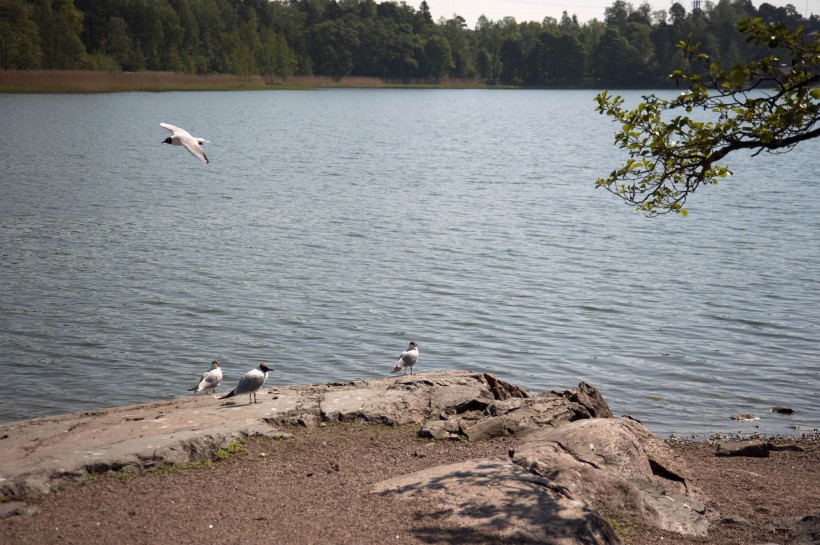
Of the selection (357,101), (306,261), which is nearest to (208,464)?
(306,261)

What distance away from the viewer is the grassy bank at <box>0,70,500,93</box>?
112 m

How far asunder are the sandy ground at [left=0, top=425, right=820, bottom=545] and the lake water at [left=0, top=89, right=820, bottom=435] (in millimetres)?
4634

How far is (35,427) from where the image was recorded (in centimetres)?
1238

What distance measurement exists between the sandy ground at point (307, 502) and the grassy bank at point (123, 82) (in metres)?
113

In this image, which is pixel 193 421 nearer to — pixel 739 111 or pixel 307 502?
pixel 307 502

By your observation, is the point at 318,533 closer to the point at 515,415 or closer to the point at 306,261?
the point at 515,415

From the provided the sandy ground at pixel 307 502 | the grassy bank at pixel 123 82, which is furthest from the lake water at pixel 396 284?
the grassy bank at pixel 123 82

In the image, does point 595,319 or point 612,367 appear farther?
point 595,319

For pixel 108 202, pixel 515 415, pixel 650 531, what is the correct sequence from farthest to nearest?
pixel 108 202
pixel 515 415
pixel 650 531

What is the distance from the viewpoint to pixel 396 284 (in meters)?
26.1

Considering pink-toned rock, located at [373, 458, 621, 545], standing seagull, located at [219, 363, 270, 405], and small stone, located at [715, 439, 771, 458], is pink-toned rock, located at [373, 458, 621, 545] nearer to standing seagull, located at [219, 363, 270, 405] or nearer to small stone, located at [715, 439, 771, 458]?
standing seagull, located at [219, 363, 270, 405]

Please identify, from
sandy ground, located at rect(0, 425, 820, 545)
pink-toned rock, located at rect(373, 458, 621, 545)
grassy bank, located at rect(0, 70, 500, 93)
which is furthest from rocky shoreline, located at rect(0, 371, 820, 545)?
grassy bank, located at rect(0, 70, 500, 93)

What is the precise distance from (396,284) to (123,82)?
4858 inches

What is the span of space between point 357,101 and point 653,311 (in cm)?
14106
